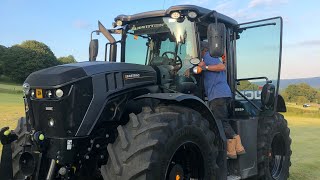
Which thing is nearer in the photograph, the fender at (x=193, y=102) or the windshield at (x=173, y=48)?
the fender at (x=193, y=102)

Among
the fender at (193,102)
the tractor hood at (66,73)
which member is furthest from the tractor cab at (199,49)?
the tractor hood at (66,73)

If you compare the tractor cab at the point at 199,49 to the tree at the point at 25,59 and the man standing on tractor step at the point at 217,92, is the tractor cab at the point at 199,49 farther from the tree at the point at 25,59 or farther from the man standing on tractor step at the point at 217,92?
the tree at the point at 25,59

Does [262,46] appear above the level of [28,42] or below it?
below

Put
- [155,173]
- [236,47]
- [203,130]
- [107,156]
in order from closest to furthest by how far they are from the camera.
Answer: [155,173] < [107,156] < [203,130] < [236,47]

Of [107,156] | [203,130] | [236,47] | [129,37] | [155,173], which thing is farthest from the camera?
[236,47]

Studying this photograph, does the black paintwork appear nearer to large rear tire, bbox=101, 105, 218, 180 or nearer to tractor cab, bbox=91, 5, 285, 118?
large rear tire, bbox=101, 105, 218, 180

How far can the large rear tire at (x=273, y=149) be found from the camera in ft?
21.8

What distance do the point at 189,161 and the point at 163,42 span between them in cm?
197

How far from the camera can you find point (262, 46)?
697cm

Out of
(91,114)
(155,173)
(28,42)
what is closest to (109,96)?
(91,114)

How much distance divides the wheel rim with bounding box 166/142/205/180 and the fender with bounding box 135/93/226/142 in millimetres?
531

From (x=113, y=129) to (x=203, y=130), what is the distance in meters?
1.08

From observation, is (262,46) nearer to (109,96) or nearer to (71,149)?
(109,96)

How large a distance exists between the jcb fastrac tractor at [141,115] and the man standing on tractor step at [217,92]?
5.5 inches
